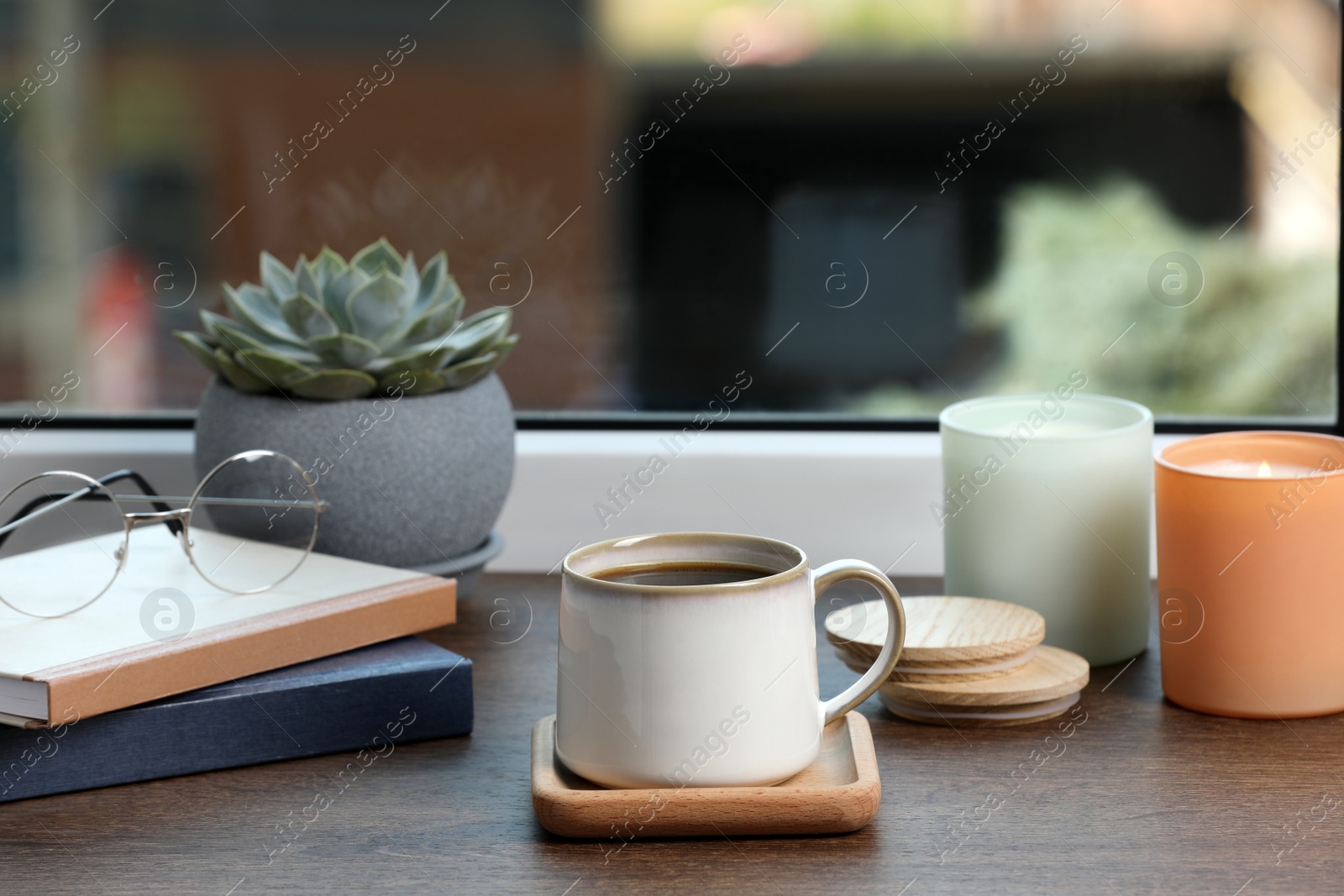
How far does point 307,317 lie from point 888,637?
0.38 meters

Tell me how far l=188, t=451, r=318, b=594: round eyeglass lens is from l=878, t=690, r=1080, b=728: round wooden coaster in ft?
1.02

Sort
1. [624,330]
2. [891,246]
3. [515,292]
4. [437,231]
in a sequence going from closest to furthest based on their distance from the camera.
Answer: [515,292]
[437,231]
[891,246]
[624,330]

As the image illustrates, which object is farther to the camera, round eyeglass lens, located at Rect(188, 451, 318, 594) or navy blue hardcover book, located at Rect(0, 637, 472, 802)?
round eyeglass lens, located at Rect(188, 451, 318, 594)

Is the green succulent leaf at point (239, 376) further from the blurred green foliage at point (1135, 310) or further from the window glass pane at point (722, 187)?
the blurred green foliage at point (1135, 310)

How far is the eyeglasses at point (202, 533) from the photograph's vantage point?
1.91 ft

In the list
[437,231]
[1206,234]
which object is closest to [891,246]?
[1206,234]

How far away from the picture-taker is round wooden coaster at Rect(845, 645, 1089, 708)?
54cm

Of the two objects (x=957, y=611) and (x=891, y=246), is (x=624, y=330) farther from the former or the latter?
(x=957, y=611)

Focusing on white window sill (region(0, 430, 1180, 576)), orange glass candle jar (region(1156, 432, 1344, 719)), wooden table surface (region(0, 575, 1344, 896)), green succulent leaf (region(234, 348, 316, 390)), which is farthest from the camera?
white window sill (region(0, 430, 1180, 576))

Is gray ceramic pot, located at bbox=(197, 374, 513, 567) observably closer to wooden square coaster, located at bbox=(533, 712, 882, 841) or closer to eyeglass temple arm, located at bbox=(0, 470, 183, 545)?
eyeglass temple arm, located at bbox=(0, 470, 183, 545)

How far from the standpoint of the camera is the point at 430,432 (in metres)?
0.69

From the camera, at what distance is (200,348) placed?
2.31ft

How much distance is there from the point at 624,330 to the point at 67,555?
1440 mm

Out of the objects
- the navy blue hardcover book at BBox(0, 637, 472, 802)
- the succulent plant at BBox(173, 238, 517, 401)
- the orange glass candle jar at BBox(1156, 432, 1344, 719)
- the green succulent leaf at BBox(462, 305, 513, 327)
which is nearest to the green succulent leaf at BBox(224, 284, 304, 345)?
the succulent plant at BBox(173, 238, 517, 401)
